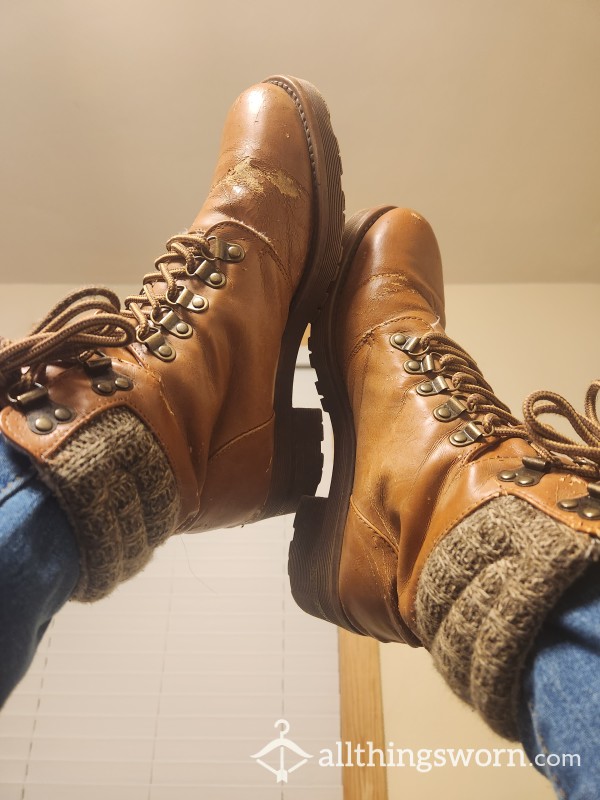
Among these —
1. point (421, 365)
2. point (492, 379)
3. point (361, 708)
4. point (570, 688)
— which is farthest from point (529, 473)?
point (492, 379)

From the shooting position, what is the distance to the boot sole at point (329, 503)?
65 centimetres

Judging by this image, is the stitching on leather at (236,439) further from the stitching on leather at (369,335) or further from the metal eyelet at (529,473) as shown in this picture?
the metal eyelet at (529,473)

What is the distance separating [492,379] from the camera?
4.70 ft

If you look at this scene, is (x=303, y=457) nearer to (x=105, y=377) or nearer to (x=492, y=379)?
(x=105, y=377)

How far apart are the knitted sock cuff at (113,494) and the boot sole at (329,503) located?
0.23 meters

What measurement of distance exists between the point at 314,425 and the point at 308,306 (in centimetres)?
15

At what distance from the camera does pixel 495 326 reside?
152 cm

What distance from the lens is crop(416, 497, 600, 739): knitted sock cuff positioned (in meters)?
0.35

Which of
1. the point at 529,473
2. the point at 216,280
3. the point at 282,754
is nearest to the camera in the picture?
the point at 529,473

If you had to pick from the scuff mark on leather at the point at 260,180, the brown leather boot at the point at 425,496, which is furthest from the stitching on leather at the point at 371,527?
the scuff mark on leather at the point at 260,180

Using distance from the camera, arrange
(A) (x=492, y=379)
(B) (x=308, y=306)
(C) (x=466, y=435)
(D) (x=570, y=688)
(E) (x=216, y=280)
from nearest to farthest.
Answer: (D) (x=570, y=688)
(C) (x=466, y=435)
(E) (x=216, y=280)
(B) (x=308, y=306)
(A) (x=492, y=379)

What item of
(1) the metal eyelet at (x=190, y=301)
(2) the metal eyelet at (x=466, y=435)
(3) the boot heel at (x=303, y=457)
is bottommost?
(3) the boot heel at (x=303, y=457)

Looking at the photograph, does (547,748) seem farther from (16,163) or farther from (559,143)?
(16,163)

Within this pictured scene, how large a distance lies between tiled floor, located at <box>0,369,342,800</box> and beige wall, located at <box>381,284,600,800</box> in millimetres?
133
